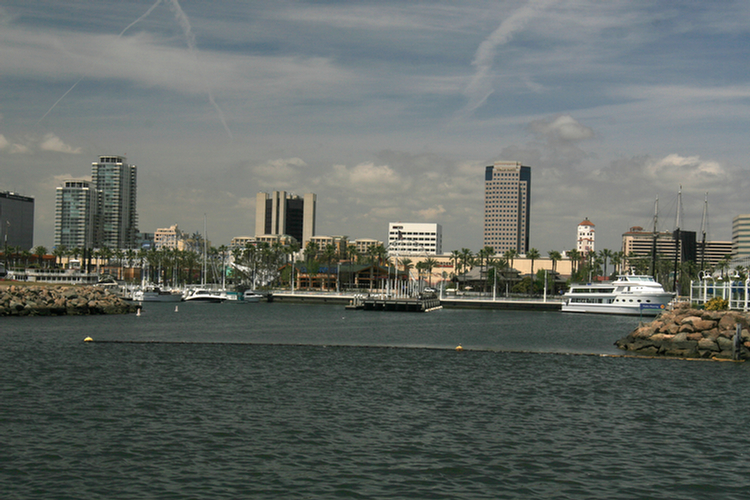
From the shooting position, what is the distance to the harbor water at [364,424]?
21.8m

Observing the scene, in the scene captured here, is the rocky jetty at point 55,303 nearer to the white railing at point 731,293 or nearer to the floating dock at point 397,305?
the floating dock at point 397,305

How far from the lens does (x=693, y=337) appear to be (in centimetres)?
5866

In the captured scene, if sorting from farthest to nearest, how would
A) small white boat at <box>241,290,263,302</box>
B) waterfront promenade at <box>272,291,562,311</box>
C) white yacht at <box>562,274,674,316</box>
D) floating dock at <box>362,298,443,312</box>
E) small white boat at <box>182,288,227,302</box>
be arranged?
small white boat at <box>241,290,263,302</box>
small white boat at <box>182,288,227,302</box>
waterfront promenade at <box>272,291,562,311</box>
floating dock at <box>362,298,443,312</box>
white yacht at <box>562,274,674,316</box>

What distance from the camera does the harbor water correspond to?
2183 centimetres

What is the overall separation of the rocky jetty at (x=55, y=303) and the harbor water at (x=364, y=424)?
43522mm

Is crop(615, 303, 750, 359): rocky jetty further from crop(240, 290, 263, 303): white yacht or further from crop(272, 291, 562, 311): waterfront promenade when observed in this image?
crop(240, 290, 263, 303): white yacht

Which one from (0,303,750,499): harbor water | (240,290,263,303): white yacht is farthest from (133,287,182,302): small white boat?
(0,303,750,499): harbor water

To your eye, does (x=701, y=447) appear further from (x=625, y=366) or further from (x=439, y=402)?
(x=625, y=366)

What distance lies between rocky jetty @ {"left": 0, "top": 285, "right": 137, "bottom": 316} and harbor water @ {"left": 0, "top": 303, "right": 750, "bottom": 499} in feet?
143

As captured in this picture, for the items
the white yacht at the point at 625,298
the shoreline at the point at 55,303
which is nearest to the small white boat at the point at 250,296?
the shoreline at the point at 55,303

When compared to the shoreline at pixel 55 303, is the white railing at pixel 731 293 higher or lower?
higher

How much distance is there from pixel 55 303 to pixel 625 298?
324 ft

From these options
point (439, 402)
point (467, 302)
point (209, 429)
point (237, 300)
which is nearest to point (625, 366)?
point (439, 402)

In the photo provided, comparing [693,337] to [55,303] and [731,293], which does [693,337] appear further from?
[55,303]
